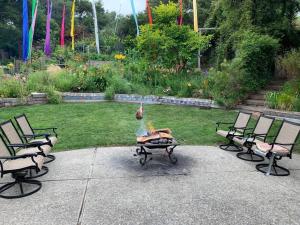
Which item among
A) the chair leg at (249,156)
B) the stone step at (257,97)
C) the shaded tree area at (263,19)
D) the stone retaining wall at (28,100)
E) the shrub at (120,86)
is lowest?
the chair leg at (249,156)

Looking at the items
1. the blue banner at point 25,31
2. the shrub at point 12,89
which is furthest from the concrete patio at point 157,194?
the blue banner at point 25,31

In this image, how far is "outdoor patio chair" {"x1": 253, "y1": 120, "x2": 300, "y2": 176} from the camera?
534 cm

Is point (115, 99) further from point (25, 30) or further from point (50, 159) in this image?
point (25, 30)

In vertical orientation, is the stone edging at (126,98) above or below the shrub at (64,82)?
below

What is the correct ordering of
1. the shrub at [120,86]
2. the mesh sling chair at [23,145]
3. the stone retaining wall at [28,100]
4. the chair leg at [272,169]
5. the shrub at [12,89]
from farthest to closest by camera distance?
the shrub at [120,86], the shrub at [12,89], the stone retaining wall at [28,100], the chair leg at [272,169], the mesh sling chair at [23,145]

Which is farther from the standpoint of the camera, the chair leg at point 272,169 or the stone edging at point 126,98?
the stone edging at point 126,98

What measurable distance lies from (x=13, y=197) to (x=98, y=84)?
9.51m

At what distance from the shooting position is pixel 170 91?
1306 cm

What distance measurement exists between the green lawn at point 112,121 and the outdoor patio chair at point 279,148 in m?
1.81

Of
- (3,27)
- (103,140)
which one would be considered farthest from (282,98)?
(3,27)

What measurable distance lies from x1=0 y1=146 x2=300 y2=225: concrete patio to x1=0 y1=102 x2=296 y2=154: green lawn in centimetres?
133

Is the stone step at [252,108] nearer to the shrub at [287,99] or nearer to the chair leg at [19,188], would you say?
the shrub at [287,99]

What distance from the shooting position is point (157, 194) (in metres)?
4.38

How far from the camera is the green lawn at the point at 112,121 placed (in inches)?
292
